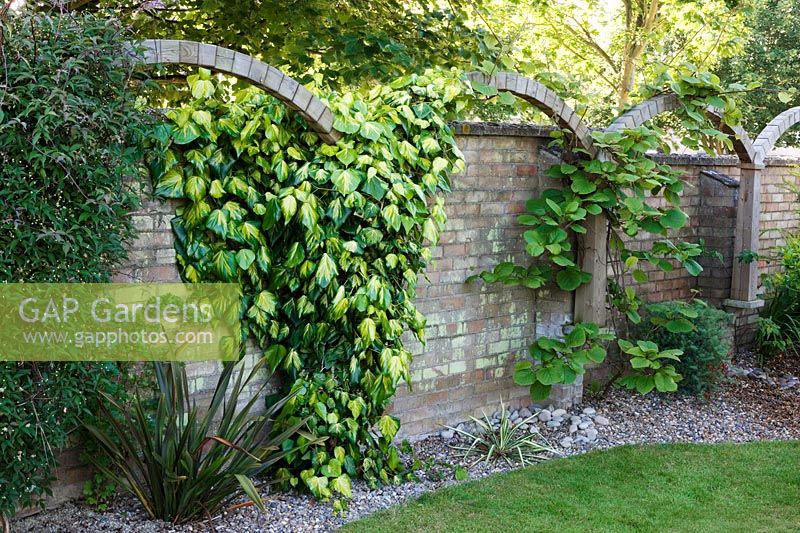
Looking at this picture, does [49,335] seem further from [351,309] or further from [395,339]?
[395,339]

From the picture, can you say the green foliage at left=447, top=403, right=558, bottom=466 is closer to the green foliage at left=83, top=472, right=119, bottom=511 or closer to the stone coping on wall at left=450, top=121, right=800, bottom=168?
the stone coping on wall at left=450, top=121, right=800, bottom=168

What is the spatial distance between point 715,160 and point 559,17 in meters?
6.18

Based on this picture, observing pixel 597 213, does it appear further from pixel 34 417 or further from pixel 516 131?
pixel 34 417

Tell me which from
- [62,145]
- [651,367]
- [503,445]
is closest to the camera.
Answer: [62,145]

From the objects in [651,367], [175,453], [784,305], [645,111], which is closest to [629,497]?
[651,367]

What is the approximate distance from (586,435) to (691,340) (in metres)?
1.26

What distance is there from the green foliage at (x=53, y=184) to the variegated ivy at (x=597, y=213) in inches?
94.6

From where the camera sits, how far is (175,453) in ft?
11.2

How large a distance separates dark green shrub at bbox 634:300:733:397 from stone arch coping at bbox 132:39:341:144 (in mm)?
2886

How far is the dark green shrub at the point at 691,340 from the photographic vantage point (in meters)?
5.71

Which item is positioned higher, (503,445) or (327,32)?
(327,32)

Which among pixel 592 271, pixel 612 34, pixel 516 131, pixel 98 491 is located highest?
pixel 612 34

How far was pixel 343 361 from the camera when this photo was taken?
402 cm

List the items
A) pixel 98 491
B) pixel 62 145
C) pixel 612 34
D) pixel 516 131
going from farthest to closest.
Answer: pixel 612 34 < pixel 516 131 < pixel 98 491 < pixel 62 145
